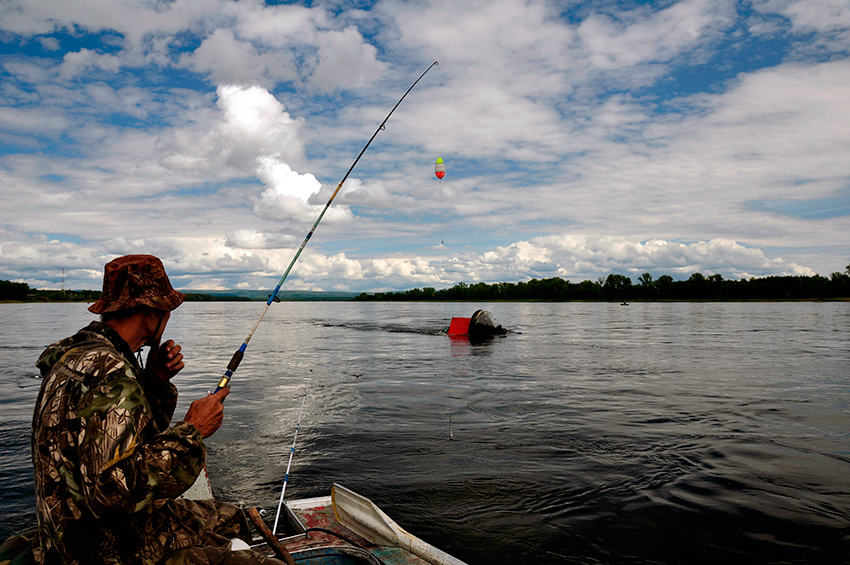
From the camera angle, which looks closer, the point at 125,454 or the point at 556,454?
the point at 125,454

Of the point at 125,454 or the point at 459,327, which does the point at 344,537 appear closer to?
the point at 125,454

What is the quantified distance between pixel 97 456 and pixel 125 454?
0.37ft

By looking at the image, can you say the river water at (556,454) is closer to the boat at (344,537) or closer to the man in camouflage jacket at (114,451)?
the boat at (344,537)

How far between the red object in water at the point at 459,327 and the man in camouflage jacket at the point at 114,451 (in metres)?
36.3

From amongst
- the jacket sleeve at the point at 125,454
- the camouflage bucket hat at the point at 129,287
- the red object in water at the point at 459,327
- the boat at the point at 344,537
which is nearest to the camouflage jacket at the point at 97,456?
the jacket sleeve at the point at 125,454

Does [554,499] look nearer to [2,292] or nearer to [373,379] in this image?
[373,379]

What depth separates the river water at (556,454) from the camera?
6766mm

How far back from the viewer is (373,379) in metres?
19.0

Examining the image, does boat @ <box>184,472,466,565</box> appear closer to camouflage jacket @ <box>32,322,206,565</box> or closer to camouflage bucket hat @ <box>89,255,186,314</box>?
camouflage jacket @ <box>32,322,206,565</box>

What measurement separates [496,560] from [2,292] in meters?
187

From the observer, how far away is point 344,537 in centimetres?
500

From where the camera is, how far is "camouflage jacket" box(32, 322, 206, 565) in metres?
2.46

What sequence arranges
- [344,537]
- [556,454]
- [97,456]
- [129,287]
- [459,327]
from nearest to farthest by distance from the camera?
[97,456]
[129,287]
[344,537]
[556,454]
[459,327]

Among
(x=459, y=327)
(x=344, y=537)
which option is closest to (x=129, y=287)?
(x=344, y=537)
